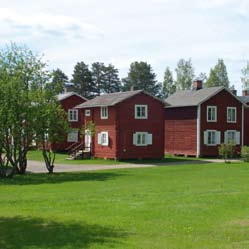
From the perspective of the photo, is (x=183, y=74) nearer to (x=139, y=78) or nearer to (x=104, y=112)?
(x=139, y=78)

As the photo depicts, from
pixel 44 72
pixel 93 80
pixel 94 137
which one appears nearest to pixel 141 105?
pixel 94 137

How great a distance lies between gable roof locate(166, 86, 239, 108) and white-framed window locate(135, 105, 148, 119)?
19.1ft

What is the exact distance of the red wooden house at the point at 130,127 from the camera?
44969 millimetres

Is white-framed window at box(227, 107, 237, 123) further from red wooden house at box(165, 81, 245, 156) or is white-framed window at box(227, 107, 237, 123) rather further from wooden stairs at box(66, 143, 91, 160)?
wooden stairs at box(66, 143, 91, 160)

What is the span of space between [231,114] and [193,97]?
13.6ft

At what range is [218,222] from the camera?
12.0m

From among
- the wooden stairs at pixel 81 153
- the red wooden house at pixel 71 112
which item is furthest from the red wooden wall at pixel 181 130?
the red wooden house at pixel 71 112

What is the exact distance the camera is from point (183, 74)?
100375 millimetres

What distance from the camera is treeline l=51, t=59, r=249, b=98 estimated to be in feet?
320

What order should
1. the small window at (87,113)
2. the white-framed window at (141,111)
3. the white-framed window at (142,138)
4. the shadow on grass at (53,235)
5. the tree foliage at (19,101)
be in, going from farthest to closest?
the small window at (87,113)
the white-framed window at (141,111)
the white-framed window at (142,138)
the tree foliage at (19,101)
the shadow on grass at (53,235)

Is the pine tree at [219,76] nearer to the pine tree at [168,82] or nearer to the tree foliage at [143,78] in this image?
the pine tree at [168,82]

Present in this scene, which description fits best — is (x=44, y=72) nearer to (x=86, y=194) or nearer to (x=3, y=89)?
(x=3, y=89)

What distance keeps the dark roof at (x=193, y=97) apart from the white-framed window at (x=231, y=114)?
240 cm

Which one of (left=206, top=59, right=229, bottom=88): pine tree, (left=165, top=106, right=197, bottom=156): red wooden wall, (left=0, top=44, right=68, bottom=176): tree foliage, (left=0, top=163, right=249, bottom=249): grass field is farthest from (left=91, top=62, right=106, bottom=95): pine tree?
(left=0, top=163, right=249, bottom=249): grass field
